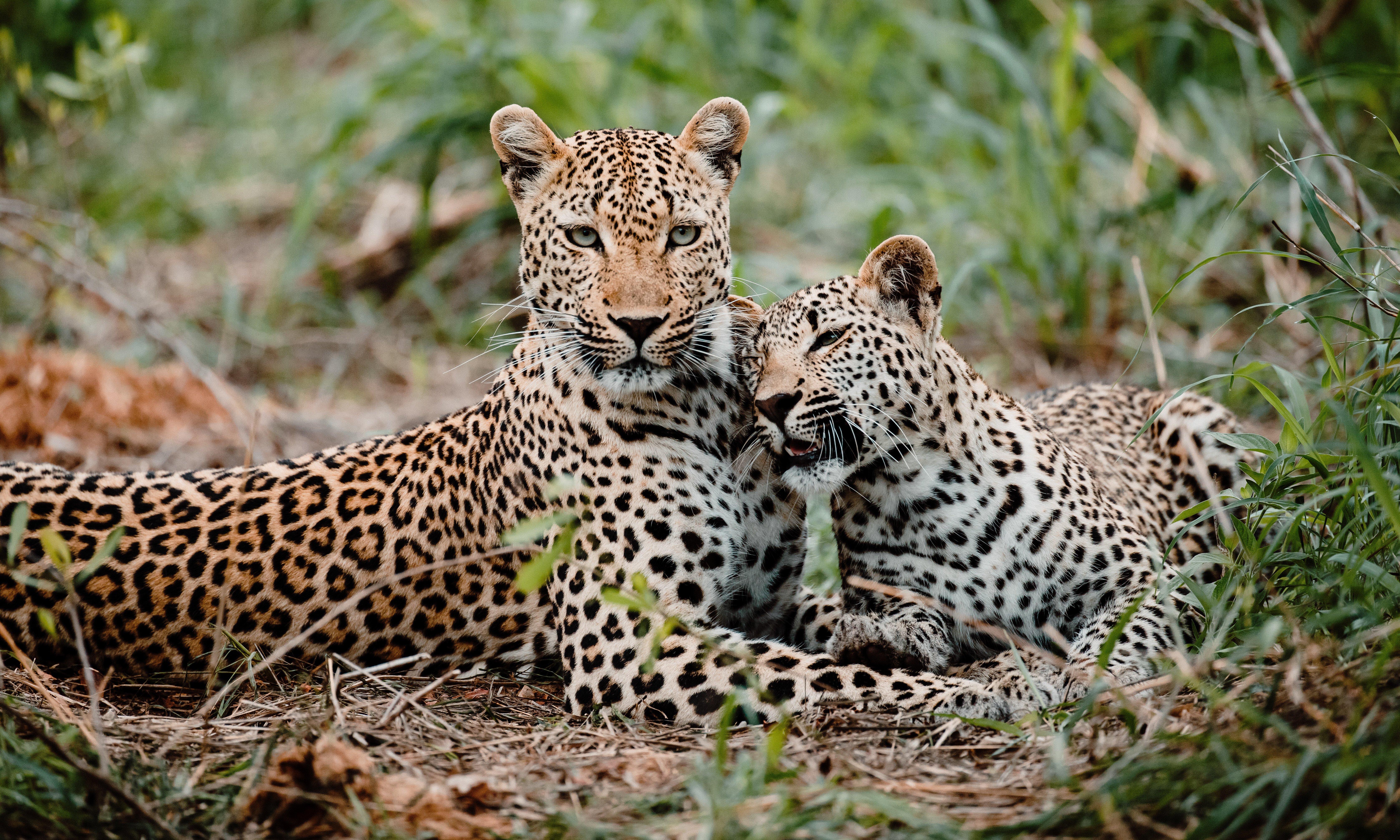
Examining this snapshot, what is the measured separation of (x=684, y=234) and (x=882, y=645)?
1914 mm

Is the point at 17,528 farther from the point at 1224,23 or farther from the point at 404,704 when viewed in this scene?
the point at 1224,23

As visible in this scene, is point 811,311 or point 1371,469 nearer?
point 1371,469

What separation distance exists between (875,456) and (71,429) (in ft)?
19.5

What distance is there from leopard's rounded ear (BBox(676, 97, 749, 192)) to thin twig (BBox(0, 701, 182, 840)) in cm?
343

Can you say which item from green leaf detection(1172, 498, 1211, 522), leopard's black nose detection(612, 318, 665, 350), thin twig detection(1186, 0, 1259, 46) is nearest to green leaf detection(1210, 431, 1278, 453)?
green leaf detection(1172, 498, 1211, 522)

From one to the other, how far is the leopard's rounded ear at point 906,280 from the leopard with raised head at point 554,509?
0.63m

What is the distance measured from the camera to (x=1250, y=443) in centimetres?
492

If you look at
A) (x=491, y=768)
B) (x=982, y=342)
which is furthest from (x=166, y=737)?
(x=982, y=342)

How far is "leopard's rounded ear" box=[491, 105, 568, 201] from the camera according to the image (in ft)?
17.9

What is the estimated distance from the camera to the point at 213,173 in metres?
15.3

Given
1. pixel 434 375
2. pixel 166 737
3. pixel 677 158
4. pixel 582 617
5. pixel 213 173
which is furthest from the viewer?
pixel 213 173

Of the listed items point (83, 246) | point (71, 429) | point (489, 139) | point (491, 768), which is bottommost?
point (491, 768)

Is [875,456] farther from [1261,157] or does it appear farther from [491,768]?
[1261,157]

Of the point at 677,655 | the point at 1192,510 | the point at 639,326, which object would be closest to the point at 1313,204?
the point at 1192,510
